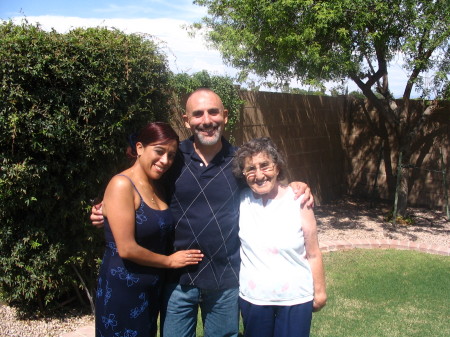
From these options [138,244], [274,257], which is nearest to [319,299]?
[274,257]

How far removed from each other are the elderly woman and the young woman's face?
0.39m

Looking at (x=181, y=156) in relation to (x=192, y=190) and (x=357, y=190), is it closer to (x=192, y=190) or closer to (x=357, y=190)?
(x=192, y=190)

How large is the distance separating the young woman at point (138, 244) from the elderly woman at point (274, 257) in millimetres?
315

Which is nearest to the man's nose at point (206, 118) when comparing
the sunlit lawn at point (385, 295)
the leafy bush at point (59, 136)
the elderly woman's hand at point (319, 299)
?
the elderly woman's hand at point (319, 299)

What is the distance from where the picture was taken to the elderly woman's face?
234cm

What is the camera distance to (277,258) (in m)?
2.29

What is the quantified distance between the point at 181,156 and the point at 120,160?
1.59 meters

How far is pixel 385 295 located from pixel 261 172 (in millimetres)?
3011

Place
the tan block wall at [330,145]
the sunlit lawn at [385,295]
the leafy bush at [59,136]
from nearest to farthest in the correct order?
the leafy bush at [59,136] < the sunlit lawn at [385,295] < the tan block wall at [330,145]

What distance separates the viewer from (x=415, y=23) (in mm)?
6074

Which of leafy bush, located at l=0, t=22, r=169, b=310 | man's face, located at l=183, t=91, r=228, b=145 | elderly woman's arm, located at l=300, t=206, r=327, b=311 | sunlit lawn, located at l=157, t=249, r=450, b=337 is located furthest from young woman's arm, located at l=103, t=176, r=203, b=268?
sunlit lawn, located at l=157, t=249, r=450, b=337

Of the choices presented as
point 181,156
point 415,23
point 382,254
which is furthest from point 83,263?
point 415,23

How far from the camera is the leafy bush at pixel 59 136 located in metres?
3.40

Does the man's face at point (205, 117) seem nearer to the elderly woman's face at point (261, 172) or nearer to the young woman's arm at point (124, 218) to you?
the elderly woman's face at point (261, 172)
